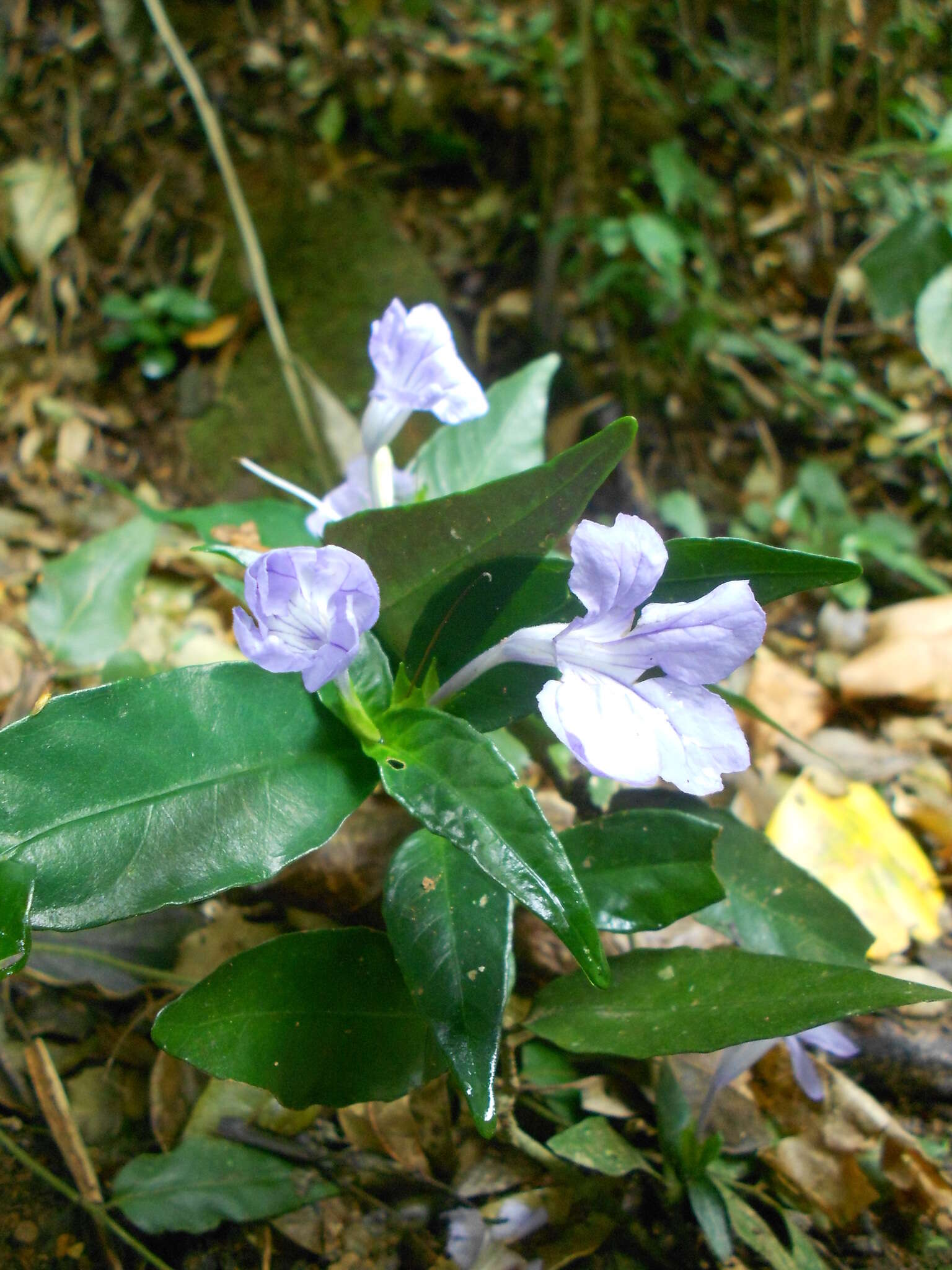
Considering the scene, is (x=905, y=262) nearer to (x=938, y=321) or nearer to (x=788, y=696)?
(x=938, y=321)

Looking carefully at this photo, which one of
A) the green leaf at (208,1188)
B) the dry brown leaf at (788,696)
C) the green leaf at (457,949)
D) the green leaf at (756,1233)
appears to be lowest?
the dry brown leaf at (788,696)

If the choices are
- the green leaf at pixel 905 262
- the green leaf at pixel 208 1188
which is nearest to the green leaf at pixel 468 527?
the green leaf at pixel 208 1188

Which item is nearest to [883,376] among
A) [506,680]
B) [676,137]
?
[676,137]

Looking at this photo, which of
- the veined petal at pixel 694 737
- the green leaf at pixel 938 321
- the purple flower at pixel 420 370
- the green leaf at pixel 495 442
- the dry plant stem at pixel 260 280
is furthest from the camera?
the dry plant stem at pixel 260 280

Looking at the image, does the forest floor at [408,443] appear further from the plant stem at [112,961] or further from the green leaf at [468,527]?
the green leaf at [468,527]

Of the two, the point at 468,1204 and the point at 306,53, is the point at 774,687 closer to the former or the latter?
the point at 468,1204

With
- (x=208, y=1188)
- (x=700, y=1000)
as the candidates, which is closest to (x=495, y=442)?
(x=700, y=1000)
